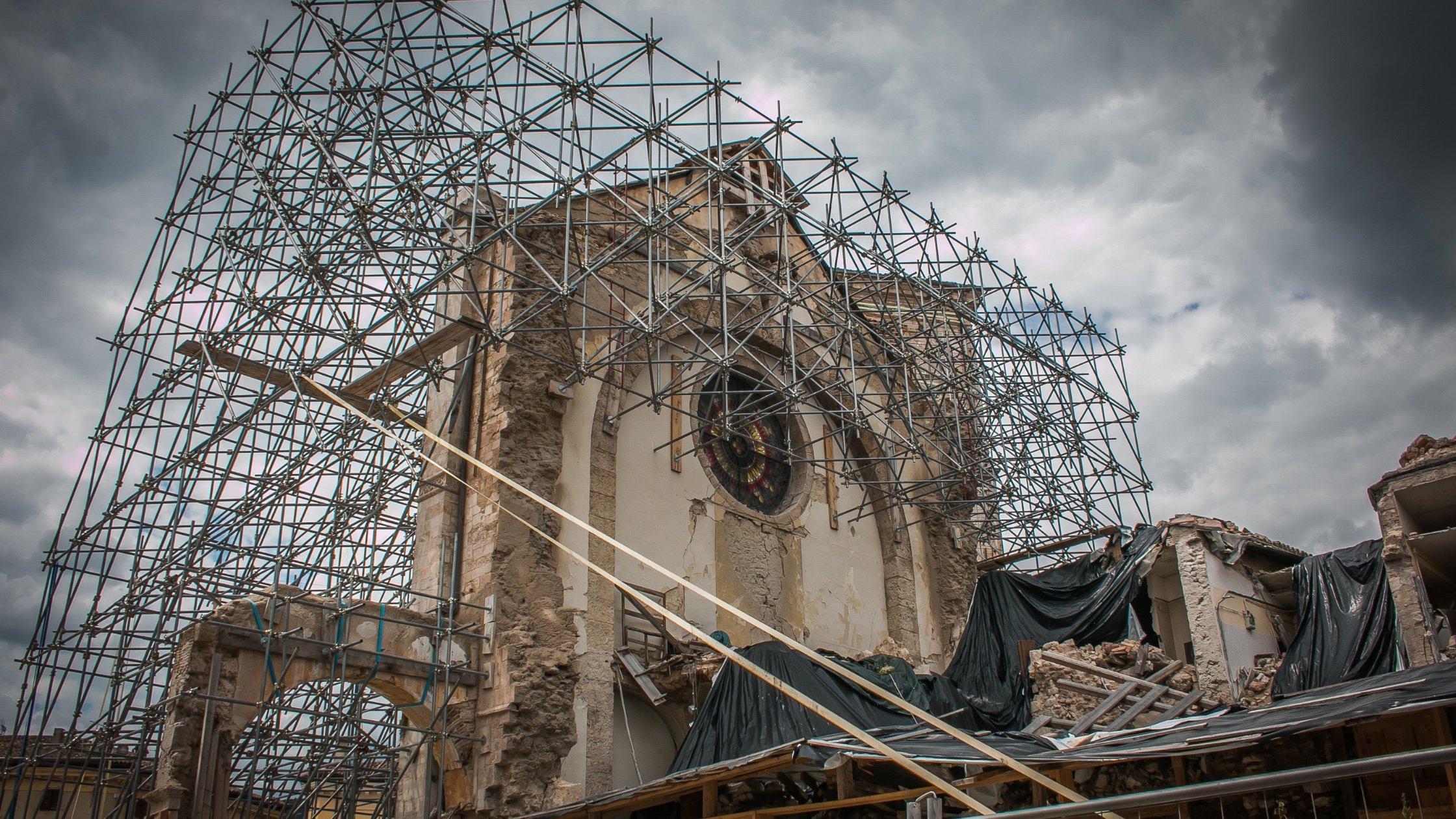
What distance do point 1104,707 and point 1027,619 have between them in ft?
12.1

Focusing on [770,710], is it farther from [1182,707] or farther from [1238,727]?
[1238,727]

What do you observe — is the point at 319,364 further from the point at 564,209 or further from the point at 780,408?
the point at 780,408

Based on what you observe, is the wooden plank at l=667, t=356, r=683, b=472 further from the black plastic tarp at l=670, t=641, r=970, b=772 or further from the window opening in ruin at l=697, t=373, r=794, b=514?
the black plastic tarp at l=670, t=641, r=970, b=772

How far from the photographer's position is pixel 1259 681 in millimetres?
12742

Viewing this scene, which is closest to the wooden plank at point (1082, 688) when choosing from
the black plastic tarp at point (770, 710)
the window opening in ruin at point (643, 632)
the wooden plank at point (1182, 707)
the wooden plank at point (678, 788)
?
the wooden plank at point (1182, 707)

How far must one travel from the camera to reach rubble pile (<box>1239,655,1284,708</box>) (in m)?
12.4

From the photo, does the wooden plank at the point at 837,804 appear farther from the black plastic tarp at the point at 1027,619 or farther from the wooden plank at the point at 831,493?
the wooden plank at the point at 831,493

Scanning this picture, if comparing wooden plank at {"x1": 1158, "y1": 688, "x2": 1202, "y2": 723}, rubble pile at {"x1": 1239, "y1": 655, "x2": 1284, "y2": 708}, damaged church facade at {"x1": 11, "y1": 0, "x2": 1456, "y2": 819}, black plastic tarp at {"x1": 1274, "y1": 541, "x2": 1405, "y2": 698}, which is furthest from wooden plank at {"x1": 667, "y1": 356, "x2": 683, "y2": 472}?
black plastic tarp at {"x1": 1274, "y1": 541, "x2": 1405, "y2": 698}

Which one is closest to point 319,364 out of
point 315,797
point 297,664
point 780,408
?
point 297,664

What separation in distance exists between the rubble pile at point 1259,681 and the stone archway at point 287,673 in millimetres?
8078

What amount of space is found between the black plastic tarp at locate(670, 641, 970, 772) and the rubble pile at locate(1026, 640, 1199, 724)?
955 mm

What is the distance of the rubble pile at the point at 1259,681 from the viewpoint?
12359 millimetres

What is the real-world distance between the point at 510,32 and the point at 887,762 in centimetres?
822

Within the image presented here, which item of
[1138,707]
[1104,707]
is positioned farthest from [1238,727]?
[1104,707]
